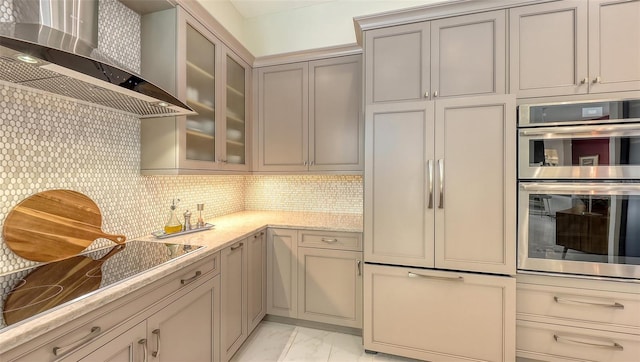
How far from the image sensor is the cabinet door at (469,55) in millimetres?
1723

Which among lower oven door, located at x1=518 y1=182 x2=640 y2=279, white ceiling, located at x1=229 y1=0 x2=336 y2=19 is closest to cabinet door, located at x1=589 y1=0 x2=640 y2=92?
lower oven door, located at x1=518 y1=182 x2=640 y2=279

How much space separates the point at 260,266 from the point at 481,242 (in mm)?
1665

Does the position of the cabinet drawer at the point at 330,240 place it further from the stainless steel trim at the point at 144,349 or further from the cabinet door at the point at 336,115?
the stainless steel trim at the point at 144,349

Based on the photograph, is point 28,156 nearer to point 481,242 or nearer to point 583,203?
point 481,242

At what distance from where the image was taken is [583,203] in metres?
1.58

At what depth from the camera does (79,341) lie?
0.88m

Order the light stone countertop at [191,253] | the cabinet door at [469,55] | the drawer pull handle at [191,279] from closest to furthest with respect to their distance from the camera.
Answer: the light stone countertop at [191,253], the drawer pull handle at [191,279], the cabinet door at [469,55]

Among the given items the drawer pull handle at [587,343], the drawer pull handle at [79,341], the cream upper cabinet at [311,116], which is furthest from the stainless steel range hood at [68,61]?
the drawer pull handle at [587,343]

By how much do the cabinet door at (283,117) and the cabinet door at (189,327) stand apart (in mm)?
1344

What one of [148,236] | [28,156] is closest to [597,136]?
[148,236]

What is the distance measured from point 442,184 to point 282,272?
4.87 feet

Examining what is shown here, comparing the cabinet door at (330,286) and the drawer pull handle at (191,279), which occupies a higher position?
the drawer pull handle at (191,279)

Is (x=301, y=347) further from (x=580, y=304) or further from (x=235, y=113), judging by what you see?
(x=235, y=113)

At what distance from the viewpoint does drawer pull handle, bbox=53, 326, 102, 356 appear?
0.82 metres
